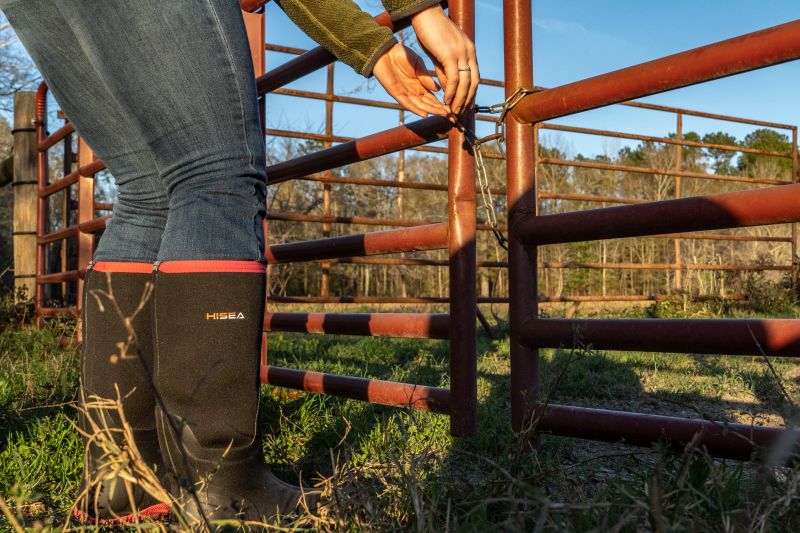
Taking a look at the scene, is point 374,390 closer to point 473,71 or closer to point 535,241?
point 535,241

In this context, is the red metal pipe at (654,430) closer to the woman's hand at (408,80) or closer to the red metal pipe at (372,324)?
the red metal pipe at (372,324)

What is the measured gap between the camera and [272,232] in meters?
17.0

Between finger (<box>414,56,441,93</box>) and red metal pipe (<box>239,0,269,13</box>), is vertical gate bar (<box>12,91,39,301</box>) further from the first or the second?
finger (<box>414,56,441,93</box>)

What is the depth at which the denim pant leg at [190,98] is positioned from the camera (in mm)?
965

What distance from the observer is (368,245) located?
1.80 meters

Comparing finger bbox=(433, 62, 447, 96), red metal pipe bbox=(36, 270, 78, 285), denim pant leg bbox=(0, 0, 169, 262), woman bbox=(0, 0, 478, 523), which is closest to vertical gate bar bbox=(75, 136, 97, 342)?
red metal pipe bbox=(36, 270, 78, 285)

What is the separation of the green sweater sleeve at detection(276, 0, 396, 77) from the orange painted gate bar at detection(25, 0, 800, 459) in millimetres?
376

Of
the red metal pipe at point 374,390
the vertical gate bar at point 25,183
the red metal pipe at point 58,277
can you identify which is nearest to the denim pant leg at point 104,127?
the red metal pipe at point 374,390

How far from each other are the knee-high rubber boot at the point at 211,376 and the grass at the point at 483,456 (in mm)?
139

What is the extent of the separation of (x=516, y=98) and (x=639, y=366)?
183 centimetres

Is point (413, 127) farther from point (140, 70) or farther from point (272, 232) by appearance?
point (272, 232)

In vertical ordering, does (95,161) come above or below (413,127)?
above

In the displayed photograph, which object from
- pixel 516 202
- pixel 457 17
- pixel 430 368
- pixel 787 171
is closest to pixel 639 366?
pixel 430 368

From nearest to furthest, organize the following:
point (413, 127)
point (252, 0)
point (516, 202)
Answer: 1. point (516, 202)
2. point (413, 127)
3. point (252, 0)
